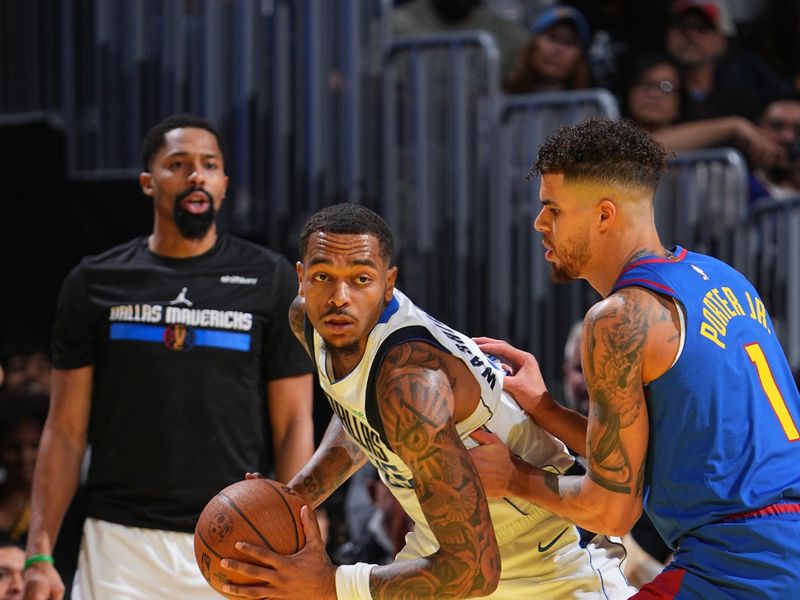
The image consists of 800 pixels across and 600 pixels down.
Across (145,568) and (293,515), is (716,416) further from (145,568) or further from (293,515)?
(145,568)

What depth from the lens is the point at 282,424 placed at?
4.54 m

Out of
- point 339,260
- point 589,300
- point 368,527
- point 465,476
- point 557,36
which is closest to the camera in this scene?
point 465,476

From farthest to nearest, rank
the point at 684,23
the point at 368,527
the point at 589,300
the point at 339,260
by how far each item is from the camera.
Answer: the point at 684,23 → the point at 589,300 → the point at 368,527 → the point at 339,260

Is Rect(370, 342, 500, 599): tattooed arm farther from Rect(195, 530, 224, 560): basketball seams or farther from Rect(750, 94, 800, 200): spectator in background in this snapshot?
Rect(750, 94, 800, 200): spectator in background

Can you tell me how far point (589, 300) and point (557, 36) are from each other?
77.1 inches

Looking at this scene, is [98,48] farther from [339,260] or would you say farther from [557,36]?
[339,260]

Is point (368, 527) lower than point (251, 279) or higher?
lower

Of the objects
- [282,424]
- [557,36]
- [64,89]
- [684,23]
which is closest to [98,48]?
[64,89]

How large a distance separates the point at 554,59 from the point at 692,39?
1.25m

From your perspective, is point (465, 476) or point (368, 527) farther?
point (368, 527)

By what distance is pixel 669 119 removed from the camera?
25.6 feet

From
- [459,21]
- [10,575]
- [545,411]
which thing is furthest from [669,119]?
[10,575]

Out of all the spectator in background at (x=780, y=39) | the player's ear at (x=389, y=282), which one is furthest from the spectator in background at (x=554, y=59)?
the player's ear at (x=389, y=282)

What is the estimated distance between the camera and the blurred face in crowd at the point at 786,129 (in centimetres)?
812
